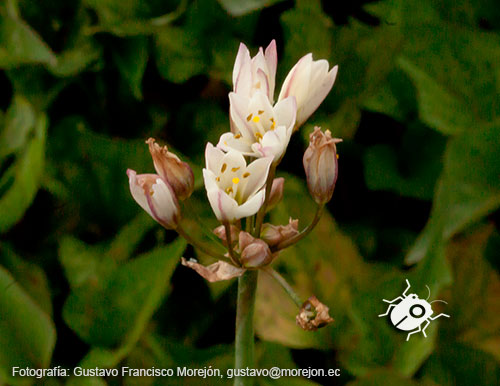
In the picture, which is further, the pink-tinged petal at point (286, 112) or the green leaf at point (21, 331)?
the green leaf at point (21, 331)

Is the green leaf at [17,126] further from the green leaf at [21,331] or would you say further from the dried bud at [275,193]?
the dried bud at [275,193]

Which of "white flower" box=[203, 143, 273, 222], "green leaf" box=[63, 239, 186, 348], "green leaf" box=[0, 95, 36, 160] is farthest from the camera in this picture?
"green leaf" box=[0, 95, 36, 160]

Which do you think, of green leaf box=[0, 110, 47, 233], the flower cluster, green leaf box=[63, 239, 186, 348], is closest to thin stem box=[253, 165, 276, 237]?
the flower cluster

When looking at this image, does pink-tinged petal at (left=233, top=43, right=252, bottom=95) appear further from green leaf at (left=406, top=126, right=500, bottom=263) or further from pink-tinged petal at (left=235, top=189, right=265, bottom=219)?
green leaf at (left=406, top=126, right=500, bottom=263)

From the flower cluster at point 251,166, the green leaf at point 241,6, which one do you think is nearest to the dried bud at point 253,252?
the flower cluster at point 251,166

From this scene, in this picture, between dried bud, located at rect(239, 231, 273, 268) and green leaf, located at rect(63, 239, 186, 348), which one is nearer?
dried bud, located at rect(239, 231, 273, 268)

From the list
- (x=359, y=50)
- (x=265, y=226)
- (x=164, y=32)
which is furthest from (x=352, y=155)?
(x=265, y=226)
